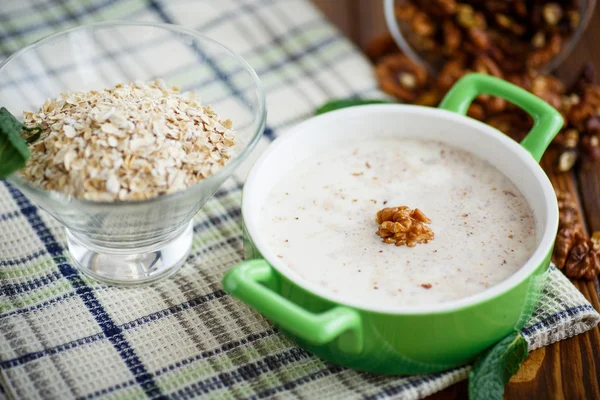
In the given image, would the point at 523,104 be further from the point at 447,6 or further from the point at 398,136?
the point at 447,6

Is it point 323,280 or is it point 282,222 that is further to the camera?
point 282,222

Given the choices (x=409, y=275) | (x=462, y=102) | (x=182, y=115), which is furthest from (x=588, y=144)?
(x=182, y=115)

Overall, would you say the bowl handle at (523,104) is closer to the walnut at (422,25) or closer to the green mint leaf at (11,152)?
the walnut at (422,25)

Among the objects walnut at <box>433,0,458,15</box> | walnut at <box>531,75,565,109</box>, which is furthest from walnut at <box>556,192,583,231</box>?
walnut at <box>433,0,458,15</box>

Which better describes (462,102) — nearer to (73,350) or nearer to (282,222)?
(282,222)

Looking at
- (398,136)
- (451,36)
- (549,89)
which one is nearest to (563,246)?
(398,136)

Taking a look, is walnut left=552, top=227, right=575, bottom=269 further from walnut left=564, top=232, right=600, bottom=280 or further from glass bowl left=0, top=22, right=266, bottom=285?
glass bowl left=0, top=22, right=266, bottom=285
